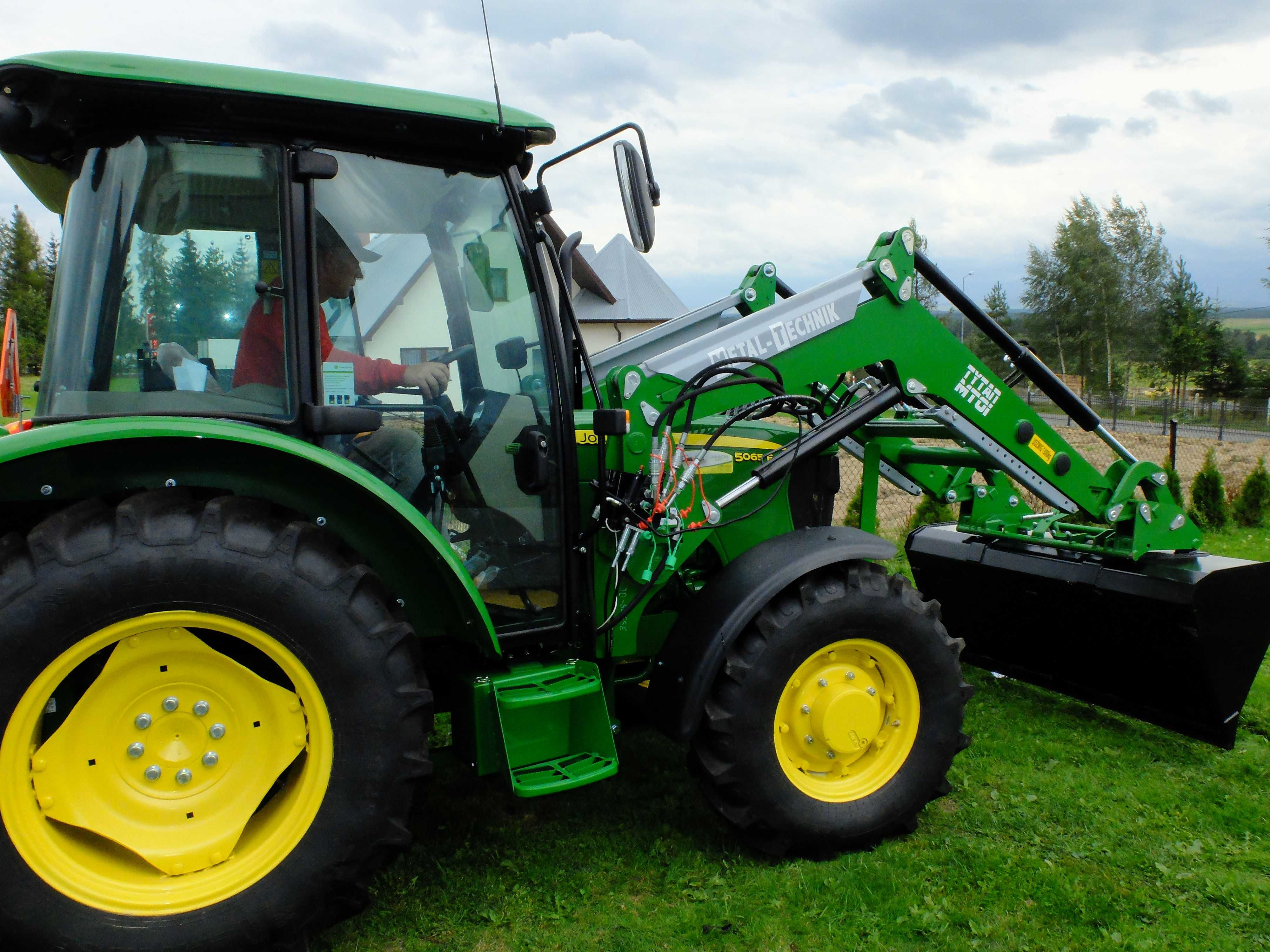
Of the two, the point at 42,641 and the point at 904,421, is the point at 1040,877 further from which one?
the point at 42,641

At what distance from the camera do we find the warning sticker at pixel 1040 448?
3682 millimetres

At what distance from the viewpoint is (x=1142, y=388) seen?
4531 centimetres

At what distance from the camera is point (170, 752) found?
2.35 meters

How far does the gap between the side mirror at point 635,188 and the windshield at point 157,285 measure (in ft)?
3.26

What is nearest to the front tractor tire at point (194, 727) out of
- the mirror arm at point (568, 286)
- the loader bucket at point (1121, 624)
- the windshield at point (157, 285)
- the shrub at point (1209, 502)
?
the windshield at point (157, 285)

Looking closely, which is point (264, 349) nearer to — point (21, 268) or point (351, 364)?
point (351, 364)

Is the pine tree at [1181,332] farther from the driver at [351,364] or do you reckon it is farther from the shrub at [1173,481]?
the driver at [351,364]

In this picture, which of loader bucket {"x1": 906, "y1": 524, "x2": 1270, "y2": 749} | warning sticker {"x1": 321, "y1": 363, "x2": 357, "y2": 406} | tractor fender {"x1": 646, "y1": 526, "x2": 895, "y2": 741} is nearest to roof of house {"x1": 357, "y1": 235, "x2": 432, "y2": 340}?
warning sticker {"x1": 321, "y1": 363, "x2": 357, "y2": 406}

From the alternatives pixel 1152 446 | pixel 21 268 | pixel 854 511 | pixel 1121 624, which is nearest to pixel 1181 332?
pixel 1152 446

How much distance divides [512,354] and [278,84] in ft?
3.18

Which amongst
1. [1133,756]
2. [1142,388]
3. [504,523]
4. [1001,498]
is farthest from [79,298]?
[1142,388]

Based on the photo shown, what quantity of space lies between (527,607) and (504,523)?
0.28m

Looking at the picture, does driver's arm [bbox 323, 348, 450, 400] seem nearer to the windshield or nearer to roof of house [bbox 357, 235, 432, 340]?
roof of house [bbox 357, 235, 432, 340]

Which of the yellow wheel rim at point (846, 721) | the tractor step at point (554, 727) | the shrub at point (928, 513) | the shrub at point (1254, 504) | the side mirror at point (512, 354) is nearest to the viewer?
the tractor step at point (554, 727)
